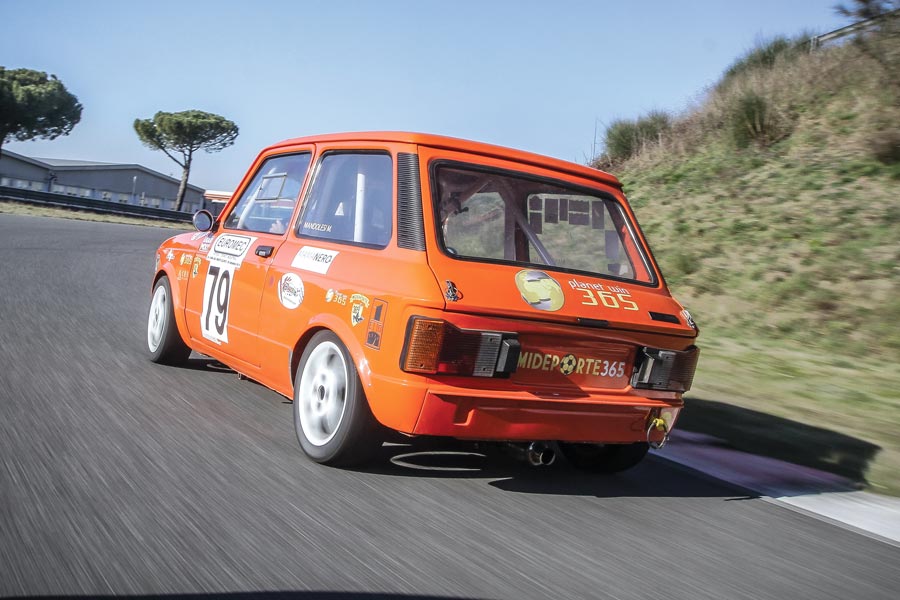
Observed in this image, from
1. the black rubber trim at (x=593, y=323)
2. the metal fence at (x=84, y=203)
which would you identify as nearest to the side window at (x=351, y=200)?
the black rubber trim at (x=593, y=323)

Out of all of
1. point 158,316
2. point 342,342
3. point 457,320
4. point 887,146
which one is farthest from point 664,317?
point 887,146

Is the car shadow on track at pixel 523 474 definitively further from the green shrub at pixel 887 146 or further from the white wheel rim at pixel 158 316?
the green shrub at pixel 887 146

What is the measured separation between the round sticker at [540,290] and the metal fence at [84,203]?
35.9m

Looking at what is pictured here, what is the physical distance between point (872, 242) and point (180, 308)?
939cm

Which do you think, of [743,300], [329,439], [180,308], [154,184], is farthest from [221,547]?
[154,184]

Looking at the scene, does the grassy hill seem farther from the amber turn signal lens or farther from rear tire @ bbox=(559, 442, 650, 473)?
the amber turn signal lens

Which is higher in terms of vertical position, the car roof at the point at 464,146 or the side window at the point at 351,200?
the car roof at the point at 464,146

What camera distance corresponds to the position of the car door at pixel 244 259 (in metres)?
5.42

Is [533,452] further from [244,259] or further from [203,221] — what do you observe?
[203,221]

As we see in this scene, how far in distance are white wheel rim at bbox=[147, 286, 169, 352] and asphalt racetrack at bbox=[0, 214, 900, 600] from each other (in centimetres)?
89

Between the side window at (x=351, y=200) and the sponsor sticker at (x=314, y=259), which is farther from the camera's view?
the sponsor sticker at (x=314, y=259)

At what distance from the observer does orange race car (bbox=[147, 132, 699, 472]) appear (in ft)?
13.4

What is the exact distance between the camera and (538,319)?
4.21 m

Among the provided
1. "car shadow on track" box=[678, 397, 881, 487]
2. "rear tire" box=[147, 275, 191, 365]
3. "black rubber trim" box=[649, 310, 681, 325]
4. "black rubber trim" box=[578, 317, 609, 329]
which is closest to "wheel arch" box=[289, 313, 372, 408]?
"black rubber trim" box=[578, 317, 609, 329]
